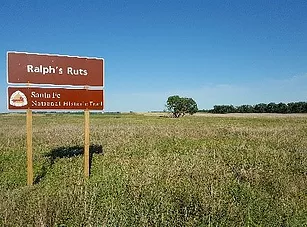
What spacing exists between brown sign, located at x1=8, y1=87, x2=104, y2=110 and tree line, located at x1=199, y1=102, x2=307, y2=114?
5406 inches

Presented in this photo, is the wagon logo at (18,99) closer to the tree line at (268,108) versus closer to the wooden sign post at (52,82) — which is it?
the wooden sign post at (52,82)

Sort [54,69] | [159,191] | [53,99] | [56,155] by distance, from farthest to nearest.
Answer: [56,155], [53,99], [54,69], [159,191]

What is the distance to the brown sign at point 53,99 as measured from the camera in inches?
Answer: 315

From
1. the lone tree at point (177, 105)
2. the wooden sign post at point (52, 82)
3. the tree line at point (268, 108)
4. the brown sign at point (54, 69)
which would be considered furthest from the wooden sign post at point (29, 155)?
the tree line at point (268, 108)

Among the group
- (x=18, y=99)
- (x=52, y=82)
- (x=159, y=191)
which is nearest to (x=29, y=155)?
(x=18, y=99)

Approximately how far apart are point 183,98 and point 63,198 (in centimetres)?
11948

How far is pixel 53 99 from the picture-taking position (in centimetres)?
855

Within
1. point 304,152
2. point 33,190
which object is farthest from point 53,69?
point 304,152

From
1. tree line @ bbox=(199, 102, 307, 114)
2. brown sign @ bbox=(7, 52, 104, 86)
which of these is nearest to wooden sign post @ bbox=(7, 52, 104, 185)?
brown sign @ bbox=(7, 52, 104, 86)

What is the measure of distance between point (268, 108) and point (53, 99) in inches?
5882

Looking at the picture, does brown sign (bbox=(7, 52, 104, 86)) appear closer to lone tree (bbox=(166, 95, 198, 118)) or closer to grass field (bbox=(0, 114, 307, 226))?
grass field (bbox=(0, 114, 307, 226))

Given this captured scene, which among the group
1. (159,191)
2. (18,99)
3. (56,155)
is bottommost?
(159,191)

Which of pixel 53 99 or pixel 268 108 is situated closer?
pixel 53 99

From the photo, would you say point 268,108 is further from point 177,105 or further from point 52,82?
point 52,82
